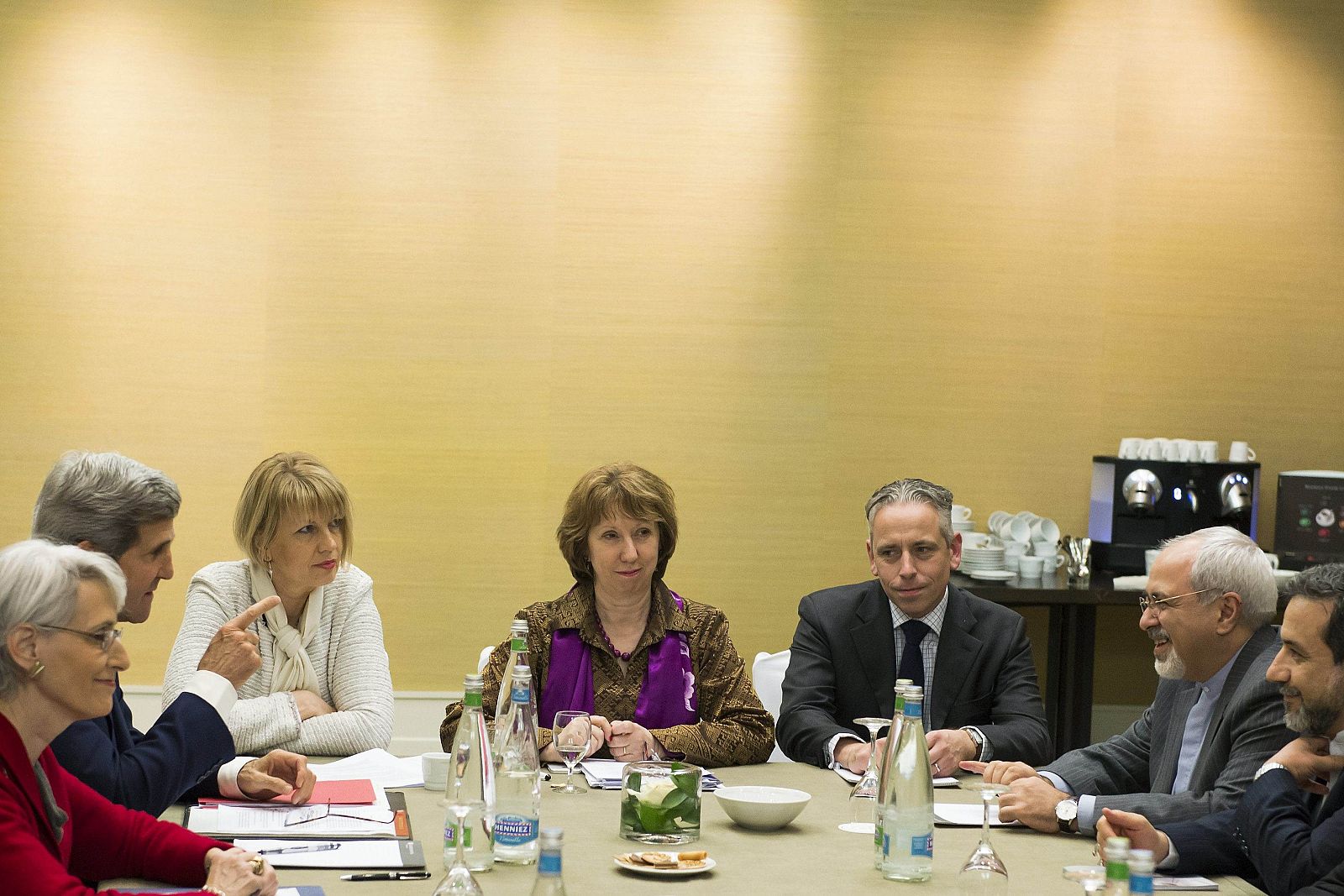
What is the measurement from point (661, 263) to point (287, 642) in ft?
9.25

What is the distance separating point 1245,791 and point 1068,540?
330 centimetres

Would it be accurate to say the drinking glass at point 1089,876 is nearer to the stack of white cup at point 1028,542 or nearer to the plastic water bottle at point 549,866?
the plastic water bottle at point 549,866

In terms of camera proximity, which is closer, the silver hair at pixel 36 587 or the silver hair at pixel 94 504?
the silver hair at pixel 36 587

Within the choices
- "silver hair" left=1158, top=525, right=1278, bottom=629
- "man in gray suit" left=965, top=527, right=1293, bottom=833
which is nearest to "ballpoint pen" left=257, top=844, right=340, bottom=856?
"man in gray suit" left=965, top=527, right=1293, bottom=833

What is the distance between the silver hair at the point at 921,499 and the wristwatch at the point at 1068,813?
1.02 metres

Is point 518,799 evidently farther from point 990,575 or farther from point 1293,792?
point 990,575

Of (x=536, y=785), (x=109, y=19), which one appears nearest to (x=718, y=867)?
(x=536, y=785)

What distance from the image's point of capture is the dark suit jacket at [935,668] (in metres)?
3.34

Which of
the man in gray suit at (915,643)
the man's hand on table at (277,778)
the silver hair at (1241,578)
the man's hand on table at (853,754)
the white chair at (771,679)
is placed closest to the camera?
the man's hand on table at (277,778)

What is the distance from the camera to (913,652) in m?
3.39

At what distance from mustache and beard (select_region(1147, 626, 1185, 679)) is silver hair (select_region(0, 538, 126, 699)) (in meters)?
2.05

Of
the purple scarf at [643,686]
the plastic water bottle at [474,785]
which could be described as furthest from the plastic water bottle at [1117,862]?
the purple scarf at [643,686]

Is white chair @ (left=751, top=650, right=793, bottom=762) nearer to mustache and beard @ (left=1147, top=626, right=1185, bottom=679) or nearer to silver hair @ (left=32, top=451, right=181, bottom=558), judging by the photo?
mustache and beard @ (left=1147, top=626, right=1185, bottom=679)

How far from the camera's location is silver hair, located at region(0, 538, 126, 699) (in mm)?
1812
